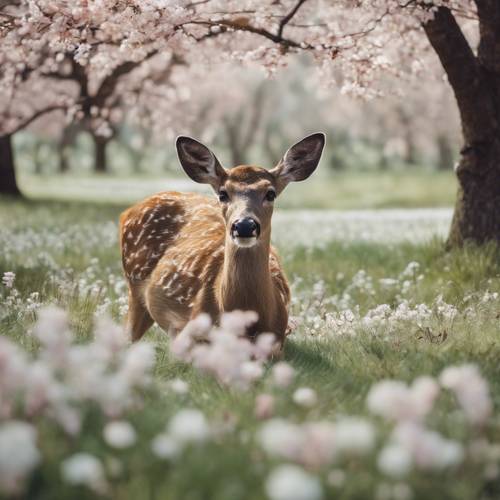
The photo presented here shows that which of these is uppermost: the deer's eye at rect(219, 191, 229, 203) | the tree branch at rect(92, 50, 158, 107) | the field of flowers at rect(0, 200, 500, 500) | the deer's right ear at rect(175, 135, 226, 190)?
the tree branch at rect(92, 50, 158, 107)

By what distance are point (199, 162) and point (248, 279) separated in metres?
1.16

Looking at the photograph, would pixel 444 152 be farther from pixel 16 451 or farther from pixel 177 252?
pixel 16 451

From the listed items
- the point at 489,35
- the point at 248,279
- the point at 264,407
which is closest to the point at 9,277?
the point at 248,279

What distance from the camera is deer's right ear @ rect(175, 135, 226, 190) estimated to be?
6168mm

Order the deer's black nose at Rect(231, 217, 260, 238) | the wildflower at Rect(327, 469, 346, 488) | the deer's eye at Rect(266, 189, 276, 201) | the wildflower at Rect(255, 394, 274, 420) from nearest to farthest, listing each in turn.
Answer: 1. the wildflower at Rect(327, 469, 346, 488)
2. the wildflower at Rect(255, 394, 274, 420)
3. the deer's black nose at Rect(231, 217, 260, 238)
4. the deer's eye at Rect(266, 189, 276, 201)

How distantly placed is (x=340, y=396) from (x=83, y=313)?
3174 millimetres

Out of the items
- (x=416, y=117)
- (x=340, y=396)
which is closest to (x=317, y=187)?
(x=416, y=117)

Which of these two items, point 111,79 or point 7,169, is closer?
point 111,79

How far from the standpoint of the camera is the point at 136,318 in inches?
284

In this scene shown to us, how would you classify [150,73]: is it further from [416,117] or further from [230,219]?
[416,117]

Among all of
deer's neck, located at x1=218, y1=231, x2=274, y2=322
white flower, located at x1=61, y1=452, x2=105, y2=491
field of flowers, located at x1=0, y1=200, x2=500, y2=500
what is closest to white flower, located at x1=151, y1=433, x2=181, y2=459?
field of flowers, located at x1=0, y1=200, x2=500, y2=500

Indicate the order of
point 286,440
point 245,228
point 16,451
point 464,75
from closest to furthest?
point 16,451 < point 286,440 < point 245,228 < point 464,75

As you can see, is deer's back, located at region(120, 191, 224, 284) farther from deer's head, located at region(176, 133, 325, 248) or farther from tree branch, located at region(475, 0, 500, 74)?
tree branch, located at region(475, 0, 500, 74)

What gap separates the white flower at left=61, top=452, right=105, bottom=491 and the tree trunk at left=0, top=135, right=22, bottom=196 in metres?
19.1
